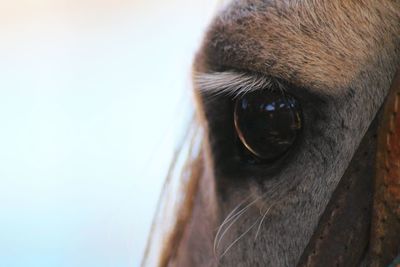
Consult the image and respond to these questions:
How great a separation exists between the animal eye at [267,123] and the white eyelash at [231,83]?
0.4 inches

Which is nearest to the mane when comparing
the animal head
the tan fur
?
the animal head

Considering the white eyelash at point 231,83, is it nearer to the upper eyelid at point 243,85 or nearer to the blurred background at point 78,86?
the upper eyelid at point 243,85

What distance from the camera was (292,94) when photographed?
0.63m

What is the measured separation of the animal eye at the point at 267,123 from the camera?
0.64 m

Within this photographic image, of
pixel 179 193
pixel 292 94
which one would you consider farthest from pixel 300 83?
pixel 179 193

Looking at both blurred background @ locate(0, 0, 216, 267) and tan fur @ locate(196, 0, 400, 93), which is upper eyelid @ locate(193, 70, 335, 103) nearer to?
tan fur @ locate(196, 0, 400, 93)

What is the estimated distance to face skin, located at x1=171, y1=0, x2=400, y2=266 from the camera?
598 millimetres

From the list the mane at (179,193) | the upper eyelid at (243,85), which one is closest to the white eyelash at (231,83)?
the upper eyelid at (243,85)

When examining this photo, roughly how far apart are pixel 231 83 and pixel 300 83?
85 millimetres

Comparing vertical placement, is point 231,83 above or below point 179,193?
above

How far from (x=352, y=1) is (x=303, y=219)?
252 millimetres

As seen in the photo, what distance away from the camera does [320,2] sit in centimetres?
62

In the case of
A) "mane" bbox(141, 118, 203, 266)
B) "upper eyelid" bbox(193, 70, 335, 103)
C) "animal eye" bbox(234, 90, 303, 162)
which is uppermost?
"upper eyelid" bbox(193, 70, 335, 103)

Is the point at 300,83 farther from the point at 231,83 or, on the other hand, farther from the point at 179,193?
the point at 179,193
